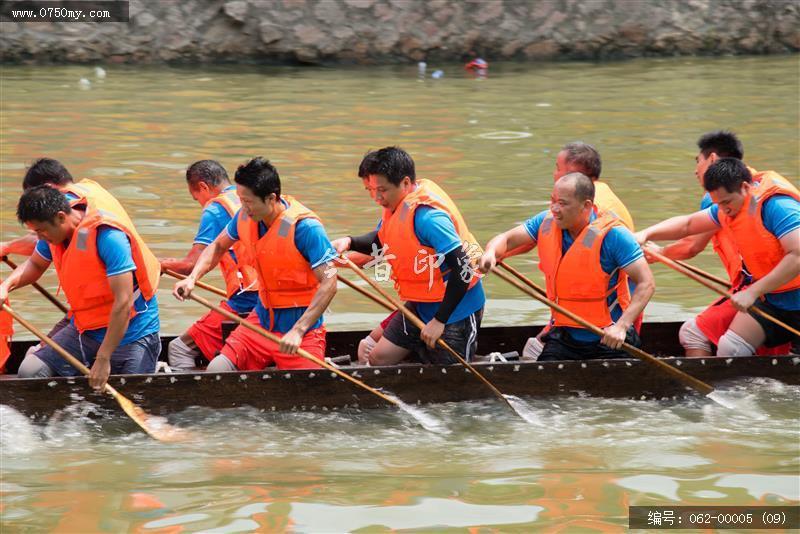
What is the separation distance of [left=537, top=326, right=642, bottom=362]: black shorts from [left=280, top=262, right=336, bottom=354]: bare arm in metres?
1.42

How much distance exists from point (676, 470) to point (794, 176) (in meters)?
8.33

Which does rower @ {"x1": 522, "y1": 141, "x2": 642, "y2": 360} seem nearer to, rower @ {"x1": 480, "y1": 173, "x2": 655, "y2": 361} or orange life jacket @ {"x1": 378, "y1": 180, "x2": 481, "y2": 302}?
rower @ {"x1": 480, "y1": 173, "x2": 655, "y2": 361}

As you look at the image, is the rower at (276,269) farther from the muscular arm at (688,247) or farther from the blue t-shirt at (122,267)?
the muscular arm at (688,247)

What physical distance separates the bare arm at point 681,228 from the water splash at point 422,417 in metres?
1.75

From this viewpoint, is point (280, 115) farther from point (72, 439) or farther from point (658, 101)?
point (72, 439)

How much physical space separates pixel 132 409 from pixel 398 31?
15.0 metres

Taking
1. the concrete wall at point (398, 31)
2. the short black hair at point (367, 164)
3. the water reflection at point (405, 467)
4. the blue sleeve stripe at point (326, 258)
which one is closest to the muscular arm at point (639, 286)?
the water reflection at point (405, 467)

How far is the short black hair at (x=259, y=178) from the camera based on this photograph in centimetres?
687

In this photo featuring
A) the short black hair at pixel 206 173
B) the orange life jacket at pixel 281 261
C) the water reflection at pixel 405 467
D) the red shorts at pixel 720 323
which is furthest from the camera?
the short black hair at pixel 206 173

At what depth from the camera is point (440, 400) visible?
7.44m

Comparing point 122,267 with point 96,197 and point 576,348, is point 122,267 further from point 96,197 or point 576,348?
point 576,348

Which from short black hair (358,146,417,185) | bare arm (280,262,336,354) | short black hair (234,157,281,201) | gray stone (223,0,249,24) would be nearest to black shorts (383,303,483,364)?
bare arm (280,262,336,354)

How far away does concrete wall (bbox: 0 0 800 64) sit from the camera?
68.0ft

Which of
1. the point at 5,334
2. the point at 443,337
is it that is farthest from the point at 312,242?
the point at 5,334
